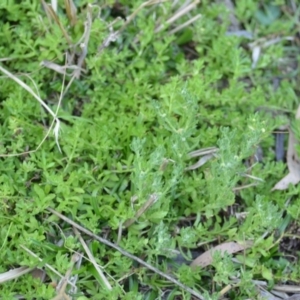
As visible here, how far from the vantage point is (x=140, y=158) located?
1826 millimetres

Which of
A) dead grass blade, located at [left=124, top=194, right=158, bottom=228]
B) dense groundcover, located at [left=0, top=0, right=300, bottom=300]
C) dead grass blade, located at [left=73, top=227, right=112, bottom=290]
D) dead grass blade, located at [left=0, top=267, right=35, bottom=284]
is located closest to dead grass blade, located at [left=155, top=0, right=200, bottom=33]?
dense groundcover, located at [left=0, top=0, right=300, bottom=300]

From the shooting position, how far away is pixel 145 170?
181 cm

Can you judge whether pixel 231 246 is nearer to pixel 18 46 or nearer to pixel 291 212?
pixel 291 212

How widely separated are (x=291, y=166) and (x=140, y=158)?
68cm

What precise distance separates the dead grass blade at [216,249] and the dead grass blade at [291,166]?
28cm

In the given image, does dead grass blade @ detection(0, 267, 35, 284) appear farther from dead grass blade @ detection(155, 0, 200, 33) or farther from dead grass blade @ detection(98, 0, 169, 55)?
dead grass blade @ detection(155, 0, 200, 33)

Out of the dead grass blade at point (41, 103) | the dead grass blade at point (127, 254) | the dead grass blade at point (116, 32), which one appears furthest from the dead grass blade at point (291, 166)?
the dead grass blade at point (41, 103)

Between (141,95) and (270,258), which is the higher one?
(141,95)

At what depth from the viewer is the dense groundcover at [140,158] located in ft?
6.13

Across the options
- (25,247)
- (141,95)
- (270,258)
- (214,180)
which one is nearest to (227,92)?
(141,95)

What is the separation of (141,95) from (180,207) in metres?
0.46

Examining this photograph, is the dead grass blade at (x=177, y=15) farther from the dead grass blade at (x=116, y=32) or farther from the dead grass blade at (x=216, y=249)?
the dead grass blade at (x=216, y=249)

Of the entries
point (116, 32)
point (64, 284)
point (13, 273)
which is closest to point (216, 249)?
point (64, 284)

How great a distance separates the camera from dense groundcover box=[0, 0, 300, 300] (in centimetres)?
187
